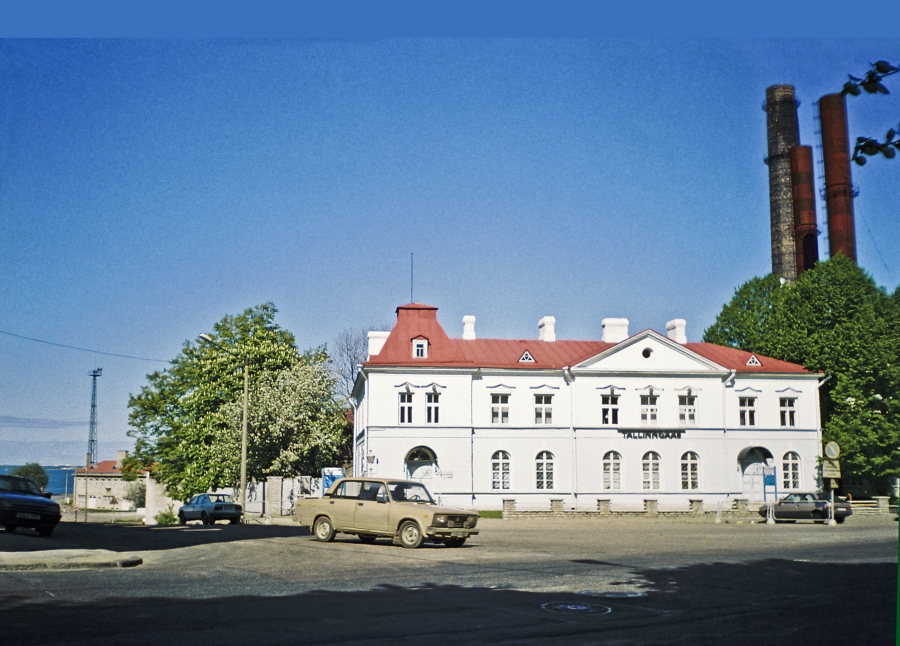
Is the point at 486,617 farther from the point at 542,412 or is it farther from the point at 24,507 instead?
the point at 542,412

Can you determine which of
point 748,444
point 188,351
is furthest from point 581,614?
point 188,351

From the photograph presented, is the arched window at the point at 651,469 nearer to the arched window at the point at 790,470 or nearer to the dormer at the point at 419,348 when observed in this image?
the arched window at the point at 790,470

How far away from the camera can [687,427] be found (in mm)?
53406

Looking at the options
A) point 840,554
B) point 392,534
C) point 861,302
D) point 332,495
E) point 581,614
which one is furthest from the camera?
point 861,302

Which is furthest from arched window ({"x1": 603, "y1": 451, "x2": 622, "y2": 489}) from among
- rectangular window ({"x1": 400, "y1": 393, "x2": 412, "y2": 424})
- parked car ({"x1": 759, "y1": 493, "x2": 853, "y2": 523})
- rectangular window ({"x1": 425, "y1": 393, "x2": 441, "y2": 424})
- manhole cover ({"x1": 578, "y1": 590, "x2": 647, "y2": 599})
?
manhole cover ({"x1": 578, "y1": 590, "x2": 647, "y2": 599})

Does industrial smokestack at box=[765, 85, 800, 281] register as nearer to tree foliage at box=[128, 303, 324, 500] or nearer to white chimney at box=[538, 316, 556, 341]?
white chimney at box=[538, 316, 556, 341]

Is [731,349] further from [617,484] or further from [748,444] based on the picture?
[617,484]

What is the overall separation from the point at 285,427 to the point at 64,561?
3559cm

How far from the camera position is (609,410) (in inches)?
2104

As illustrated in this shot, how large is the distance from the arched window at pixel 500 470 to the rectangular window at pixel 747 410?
1437cm

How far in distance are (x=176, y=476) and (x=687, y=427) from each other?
1197 inches

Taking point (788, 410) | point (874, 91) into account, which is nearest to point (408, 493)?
point (874, 91)

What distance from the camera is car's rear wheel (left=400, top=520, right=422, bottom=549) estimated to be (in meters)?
20.4

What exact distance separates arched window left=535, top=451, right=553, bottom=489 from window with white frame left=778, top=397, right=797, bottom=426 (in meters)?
14.2
